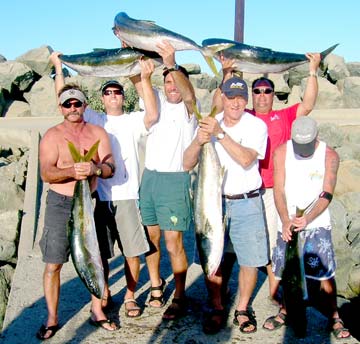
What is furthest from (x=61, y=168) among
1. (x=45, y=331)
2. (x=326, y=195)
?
(x=326, y=195)

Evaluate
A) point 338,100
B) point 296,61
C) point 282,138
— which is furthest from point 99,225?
point 338,100

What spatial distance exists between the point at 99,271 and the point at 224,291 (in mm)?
1508

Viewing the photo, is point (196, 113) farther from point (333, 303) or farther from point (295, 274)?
point (333, 303)

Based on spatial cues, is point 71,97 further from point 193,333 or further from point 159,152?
point 193,333

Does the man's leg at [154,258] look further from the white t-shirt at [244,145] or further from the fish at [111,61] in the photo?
the fish at [111,61]

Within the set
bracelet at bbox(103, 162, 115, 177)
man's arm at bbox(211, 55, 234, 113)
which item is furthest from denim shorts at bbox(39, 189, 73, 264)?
man's arm at bbox(211, 55, 234, 113)

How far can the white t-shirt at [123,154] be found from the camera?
4.50 m

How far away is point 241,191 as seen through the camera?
166 inches

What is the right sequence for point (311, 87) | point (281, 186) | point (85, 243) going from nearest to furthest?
1. point (85, 243)
2. point (281, 186)
3. point (311, 87)

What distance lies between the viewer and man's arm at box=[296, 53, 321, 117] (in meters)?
4.35

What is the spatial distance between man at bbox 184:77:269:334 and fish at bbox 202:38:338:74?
154mm

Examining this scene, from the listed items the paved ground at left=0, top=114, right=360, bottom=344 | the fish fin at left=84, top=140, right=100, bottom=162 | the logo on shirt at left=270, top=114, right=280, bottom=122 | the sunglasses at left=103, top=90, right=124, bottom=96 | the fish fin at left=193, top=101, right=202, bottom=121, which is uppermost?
the sunglasses at left=103, top=90, right=124, bottom=96

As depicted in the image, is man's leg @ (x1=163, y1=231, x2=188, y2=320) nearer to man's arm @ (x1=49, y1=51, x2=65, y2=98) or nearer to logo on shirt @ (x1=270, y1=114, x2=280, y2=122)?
logo on shirt @ (x1=270, y1=114, x2=280, y2=122)

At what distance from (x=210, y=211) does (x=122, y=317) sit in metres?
1.42
